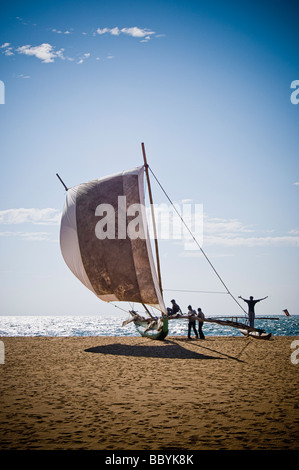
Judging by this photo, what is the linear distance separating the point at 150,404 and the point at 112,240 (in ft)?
40.1

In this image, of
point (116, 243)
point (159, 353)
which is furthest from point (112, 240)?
point (159, 353)

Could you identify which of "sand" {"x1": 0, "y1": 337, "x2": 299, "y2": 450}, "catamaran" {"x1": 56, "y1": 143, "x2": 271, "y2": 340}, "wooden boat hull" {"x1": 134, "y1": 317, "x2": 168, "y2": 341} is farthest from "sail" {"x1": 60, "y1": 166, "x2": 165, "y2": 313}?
"sand" {"x1": 0, "y1": 337, "x2": 299, "y2": 450}

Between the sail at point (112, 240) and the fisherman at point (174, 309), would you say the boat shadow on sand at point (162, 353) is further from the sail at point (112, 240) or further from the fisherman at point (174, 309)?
the fisherman at point (174, 309)

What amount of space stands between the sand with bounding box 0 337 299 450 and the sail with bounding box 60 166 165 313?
235 inches

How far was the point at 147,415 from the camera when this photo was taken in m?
5.91

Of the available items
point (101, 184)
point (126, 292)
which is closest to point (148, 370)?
point (126, 292)

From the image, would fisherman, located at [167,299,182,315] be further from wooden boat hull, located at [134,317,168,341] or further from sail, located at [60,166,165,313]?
sail, located at [60,166,165,313]

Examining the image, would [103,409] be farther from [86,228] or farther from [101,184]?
[101,184]

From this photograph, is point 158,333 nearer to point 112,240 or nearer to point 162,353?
point 162,353

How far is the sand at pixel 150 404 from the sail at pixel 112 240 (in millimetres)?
5975

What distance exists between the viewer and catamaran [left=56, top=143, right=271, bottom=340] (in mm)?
17312

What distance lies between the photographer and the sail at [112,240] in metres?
17.3

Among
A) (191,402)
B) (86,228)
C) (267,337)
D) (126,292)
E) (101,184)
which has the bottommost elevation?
(267,337)
